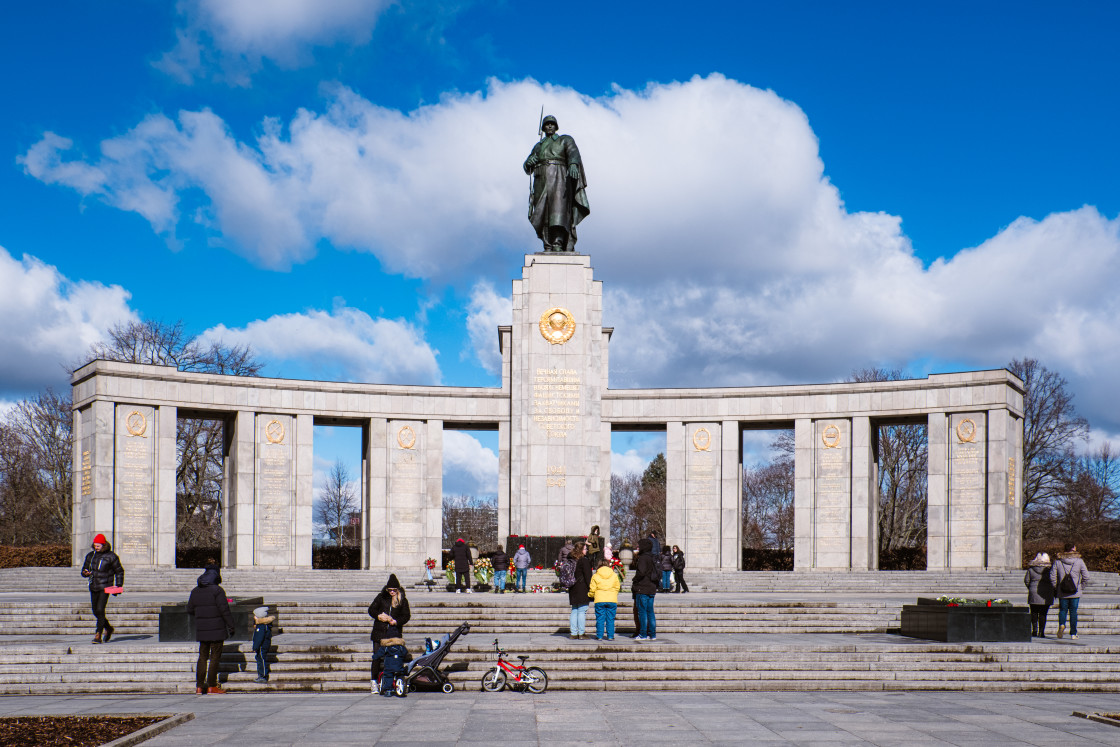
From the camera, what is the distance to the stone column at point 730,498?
122 feet

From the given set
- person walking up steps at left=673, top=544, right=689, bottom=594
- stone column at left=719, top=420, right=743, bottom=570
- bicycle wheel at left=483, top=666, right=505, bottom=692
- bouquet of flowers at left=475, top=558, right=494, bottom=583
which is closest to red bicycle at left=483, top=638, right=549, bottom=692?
bicycle wheel at left=483, top=666, right=505, bottom=692

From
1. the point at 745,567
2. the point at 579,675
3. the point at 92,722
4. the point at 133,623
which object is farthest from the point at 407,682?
the point at 745,567

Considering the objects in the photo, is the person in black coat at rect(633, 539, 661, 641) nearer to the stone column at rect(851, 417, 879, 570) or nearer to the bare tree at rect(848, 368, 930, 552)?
the stone column at rect(851, 417, 879, 570)

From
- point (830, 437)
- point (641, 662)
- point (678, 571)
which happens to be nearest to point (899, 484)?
point (830, 437)

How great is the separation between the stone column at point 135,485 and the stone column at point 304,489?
473 cm

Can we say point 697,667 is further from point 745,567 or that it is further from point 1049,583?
point 745,567

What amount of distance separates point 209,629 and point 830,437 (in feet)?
88.7

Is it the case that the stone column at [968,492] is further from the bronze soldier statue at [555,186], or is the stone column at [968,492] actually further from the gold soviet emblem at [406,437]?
the gold soviet emblem at [406,437]

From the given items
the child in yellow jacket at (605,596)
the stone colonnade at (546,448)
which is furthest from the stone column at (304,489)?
Result: the child in yellow jacket at (605,596)

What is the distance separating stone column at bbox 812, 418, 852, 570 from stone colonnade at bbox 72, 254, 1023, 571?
5cm

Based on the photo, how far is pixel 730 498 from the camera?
3738cm

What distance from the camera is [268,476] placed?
118 ft

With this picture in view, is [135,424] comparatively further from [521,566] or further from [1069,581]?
[1069,581]

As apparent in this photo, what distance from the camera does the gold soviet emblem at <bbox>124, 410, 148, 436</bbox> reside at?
111 feet
